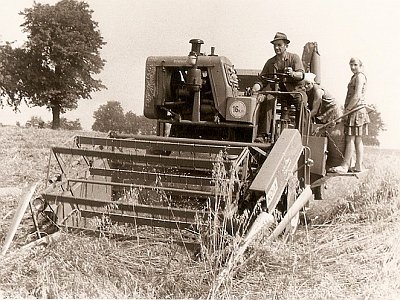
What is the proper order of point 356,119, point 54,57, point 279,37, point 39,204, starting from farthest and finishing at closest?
1. point 54,57
2. point 356,119
3. point 279,37
4. point 39,204

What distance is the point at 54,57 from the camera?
26.0 m

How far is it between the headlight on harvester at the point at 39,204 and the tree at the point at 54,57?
20.6 metres

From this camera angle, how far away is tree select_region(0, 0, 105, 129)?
2489cm

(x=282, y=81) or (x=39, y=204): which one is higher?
(x=282, y=81)

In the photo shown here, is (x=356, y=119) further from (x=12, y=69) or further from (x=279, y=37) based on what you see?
(x=12, y=69)

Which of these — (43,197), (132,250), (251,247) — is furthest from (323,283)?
(43,197)

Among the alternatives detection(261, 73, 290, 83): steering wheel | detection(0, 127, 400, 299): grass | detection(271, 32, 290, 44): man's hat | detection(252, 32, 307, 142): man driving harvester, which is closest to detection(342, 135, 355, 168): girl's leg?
detection(252, 32, 307, 142): man driving harvester

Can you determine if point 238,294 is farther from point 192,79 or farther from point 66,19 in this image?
point 66,19

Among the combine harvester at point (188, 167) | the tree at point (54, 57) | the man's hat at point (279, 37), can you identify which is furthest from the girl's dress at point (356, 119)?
the tree at point (54, 57)

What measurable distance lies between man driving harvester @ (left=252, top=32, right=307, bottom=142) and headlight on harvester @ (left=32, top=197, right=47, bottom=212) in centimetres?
273

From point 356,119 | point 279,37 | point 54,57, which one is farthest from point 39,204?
point 54,57

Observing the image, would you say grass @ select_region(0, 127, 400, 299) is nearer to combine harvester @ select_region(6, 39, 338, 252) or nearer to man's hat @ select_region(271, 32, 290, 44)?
combine harvester @ select_region(6, 39, 338, 252)

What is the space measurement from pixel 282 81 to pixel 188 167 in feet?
6.63

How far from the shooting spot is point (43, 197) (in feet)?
15.6
